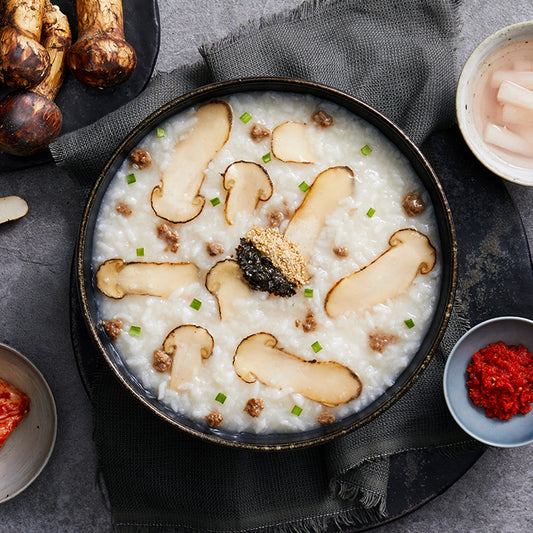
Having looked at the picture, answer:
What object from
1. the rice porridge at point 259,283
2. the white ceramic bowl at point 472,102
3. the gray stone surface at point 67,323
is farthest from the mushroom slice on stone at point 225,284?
the white ceramic bowl at point 472,102

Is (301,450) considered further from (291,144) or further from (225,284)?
(291,144)

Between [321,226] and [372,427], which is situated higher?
[321,226]

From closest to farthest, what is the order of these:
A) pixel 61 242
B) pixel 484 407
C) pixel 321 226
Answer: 1. pixel 321 226
2. pixel 484 407
3. pixel 61 242

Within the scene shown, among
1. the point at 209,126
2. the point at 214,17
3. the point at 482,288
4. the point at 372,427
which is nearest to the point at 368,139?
the point at 209,126

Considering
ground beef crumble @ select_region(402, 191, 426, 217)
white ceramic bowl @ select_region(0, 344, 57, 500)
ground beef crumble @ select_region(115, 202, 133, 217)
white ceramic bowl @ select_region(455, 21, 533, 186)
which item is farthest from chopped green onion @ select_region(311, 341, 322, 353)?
white ceramic bowl @ select_region(0, 344, 57, 500)

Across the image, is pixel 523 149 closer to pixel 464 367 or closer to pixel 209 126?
pixel 464 367

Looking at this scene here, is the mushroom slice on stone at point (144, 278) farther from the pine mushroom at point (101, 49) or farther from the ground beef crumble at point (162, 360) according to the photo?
the pine mushroom at point (101, 49)

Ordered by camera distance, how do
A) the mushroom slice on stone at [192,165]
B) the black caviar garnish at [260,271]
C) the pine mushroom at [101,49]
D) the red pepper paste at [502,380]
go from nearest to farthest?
the black caviar garnish at [260,271] < the mushroom slice on stone at [192,165] < the red pepper paste at [502,380] < the pine mushroom at [101,49]

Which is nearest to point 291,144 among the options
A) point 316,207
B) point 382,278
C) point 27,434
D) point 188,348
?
point 316,207
